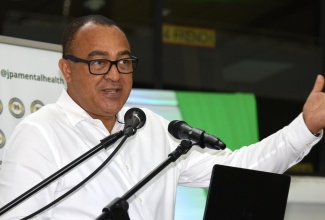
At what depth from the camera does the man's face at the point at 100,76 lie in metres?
2.90

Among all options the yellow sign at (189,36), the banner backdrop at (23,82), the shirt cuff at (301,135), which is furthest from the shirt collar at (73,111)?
the yellow sign at (189,36)

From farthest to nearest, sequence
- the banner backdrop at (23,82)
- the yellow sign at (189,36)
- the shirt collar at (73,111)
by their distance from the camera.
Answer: the yellow sign at (189,36) → the banner backdrop at (23,82) → the shirt collar at (73,111)

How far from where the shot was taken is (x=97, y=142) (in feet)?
9.79

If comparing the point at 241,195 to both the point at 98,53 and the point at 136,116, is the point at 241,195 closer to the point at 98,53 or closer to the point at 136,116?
the point at 136,116

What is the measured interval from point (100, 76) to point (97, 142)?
0.30m

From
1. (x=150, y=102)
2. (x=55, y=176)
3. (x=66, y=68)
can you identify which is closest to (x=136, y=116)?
(x=55, y=176)

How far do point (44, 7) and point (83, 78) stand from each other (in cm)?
303

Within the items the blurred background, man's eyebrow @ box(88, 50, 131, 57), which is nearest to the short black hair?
man's eyebrow @ box(88, 50, 131, 57)

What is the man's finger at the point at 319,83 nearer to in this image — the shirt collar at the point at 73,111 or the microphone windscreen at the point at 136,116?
the microphone windscreen at the point at 136,116

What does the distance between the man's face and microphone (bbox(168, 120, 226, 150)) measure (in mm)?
522

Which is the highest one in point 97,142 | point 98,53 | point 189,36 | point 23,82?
point 189,36

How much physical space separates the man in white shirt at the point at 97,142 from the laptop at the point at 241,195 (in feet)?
1.31

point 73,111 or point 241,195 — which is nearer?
point 241,195

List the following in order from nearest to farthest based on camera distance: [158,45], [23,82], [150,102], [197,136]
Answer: [197,136], [23,82], [150,102], [158,45]
